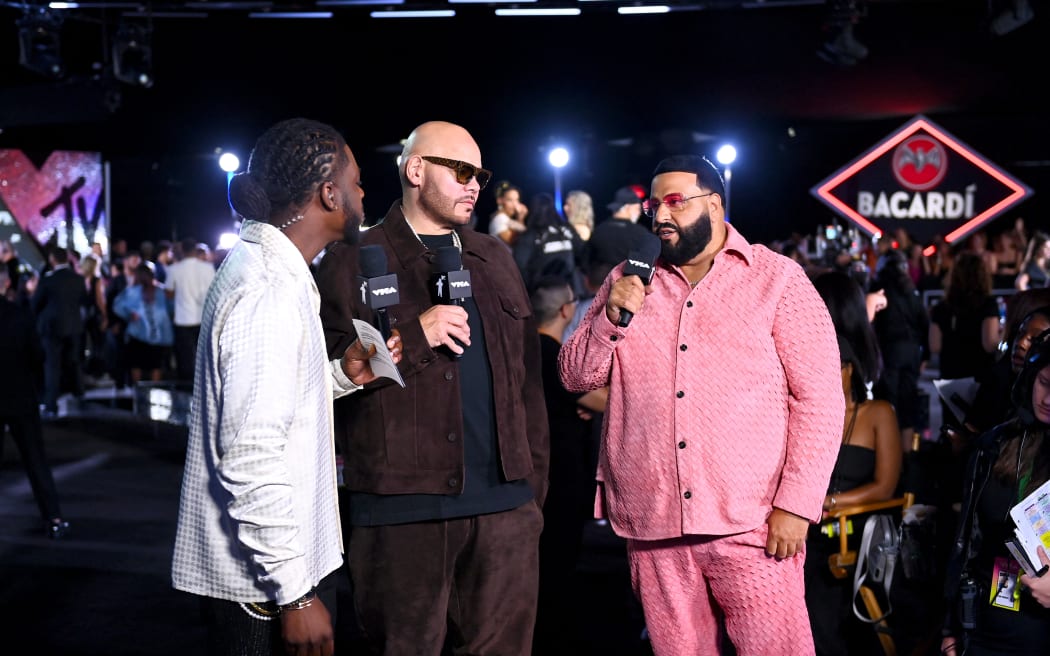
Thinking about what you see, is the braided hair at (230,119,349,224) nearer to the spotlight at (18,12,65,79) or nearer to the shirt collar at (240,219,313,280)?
the shirt collar at (240,219,313,280)

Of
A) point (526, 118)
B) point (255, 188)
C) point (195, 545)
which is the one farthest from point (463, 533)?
point (526, 118)

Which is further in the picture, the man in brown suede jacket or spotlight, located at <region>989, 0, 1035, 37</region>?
spotlight, located at <region>989, 0, 1035, 37</region>

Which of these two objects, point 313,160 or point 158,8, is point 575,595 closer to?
point 313,160

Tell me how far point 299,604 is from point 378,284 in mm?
913

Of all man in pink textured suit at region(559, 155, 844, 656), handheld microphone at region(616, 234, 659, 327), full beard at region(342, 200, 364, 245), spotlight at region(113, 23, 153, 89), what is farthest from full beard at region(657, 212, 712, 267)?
spotlight at region(113, 23, 153, 89)

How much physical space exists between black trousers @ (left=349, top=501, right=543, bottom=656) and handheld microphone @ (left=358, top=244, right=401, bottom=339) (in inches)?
24.0

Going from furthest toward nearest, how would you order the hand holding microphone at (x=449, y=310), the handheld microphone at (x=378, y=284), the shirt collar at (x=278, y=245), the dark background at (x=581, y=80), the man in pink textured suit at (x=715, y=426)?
the dark background at (x=581, y=80), the man in pink textured suit at (x=715, y=426), the hand holding microphone at (x=449, y=310), the handheld microphone at (x=378, y=284), the shirt collar at (x=278, y=245)

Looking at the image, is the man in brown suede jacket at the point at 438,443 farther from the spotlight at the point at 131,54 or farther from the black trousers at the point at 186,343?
the spotlight at the point at 131,54

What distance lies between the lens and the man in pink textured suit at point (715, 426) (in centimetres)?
319

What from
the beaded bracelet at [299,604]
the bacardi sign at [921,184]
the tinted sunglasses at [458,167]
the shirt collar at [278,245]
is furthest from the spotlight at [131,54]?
the beaded bracelet at [299,604]

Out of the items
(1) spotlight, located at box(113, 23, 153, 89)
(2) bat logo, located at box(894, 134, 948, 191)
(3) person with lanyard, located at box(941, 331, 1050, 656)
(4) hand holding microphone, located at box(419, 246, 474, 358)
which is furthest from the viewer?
(1) spotlight, located at box(113, 23, 153, 89)

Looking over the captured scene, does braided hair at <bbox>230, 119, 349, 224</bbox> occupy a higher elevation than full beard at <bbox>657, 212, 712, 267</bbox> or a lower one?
higher

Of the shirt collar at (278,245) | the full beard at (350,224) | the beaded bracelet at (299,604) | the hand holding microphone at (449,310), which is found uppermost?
the full beard at (350,224)

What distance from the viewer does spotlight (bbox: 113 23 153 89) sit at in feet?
44.7
